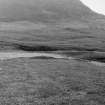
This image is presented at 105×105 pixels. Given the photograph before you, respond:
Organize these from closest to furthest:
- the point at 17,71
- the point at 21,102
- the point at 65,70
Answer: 1. the point at 21,102
2. the point at 17,71
3. the point at 65,70

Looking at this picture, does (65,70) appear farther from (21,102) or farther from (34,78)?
(21,102)

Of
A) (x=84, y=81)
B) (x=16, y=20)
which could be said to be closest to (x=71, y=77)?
(x=84, y=81)

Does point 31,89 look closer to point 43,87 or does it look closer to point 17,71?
point 43,87

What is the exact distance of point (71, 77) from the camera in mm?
46469

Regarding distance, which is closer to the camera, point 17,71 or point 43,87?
point 43,87

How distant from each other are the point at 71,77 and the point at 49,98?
14001 mm

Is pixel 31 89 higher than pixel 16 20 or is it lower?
lower

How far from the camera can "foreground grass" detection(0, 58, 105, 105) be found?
106 feet

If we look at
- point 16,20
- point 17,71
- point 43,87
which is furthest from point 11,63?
point 16,20

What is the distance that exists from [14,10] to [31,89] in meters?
169

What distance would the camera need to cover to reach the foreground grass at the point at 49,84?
32281mm

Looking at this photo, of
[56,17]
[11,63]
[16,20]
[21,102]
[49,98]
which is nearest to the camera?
[21,102]

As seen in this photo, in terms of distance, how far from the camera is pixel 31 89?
122ft

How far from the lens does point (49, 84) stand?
4059 cm
